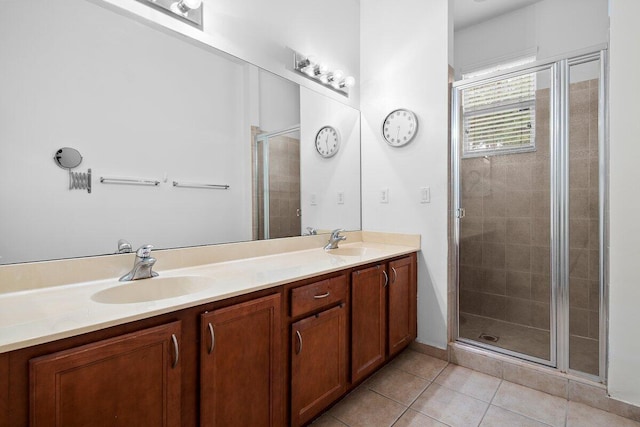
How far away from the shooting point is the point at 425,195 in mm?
2295

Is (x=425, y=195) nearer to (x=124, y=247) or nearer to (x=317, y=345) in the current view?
(x=317, y=345)

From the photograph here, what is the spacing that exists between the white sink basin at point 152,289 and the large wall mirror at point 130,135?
0.22 metres

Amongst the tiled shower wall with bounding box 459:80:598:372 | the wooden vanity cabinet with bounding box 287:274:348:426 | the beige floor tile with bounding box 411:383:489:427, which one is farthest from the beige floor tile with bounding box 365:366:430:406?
the tiled shower wall with bounding box 459:80:598:372

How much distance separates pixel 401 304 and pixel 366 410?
69 centimetres

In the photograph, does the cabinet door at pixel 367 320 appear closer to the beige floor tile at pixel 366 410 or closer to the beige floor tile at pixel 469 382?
the beige floor tile at pixel 366 410

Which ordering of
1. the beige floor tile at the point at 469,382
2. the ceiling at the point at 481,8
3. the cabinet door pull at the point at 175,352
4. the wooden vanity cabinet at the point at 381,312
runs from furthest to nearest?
1. the ceiling at the point at 481,8
2. the beige floor tile at the point at 469,382
3. the wooden vanity cabinet at the point at 381,312
4. the cabinet door pull at the point at 175,352

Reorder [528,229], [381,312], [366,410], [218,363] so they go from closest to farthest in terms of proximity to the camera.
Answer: [218,363] < [366,410] < [381,312] < [528,229]

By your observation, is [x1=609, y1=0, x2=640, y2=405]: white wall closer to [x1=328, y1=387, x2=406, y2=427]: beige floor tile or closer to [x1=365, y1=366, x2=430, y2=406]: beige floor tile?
[x1=365, y1=366, x2=430, y2=406]: beige floor tile

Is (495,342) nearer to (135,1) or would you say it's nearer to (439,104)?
(439,104)

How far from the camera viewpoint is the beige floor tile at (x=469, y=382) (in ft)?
6.05

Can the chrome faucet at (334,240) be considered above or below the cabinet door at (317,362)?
above

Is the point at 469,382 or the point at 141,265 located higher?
the point at 141,265

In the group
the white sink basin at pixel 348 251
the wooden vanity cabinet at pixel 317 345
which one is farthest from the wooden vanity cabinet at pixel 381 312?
the white sink basin at pixel 348 251

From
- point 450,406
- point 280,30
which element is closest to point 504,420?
point 450,406
